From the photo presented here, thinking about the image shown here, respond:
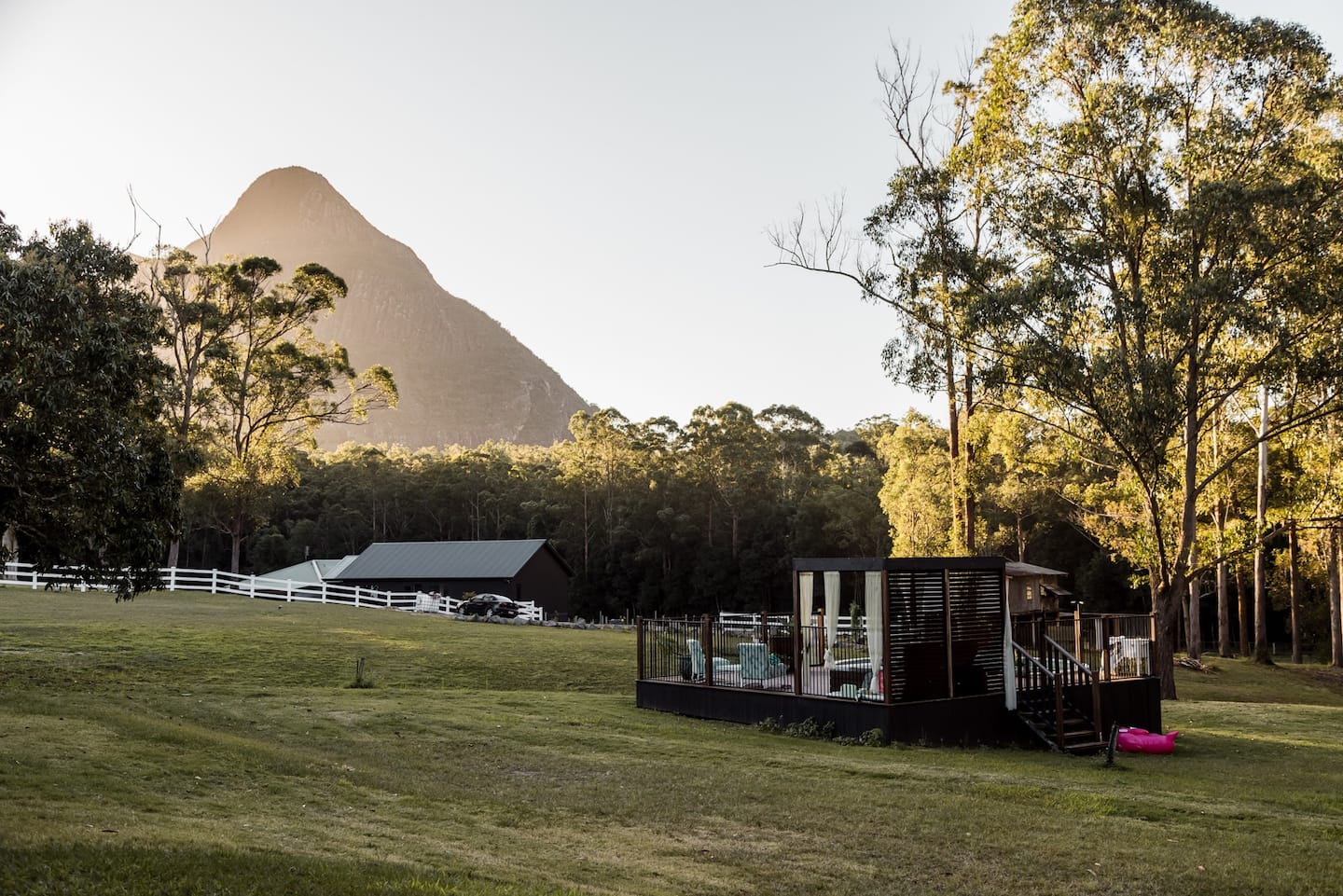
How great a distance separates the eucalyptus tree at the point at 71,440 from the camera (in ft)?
30.4

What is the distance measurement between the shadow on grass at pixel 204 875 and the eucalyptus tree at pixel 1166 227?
58.7ft

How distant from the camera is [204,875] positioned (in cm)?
641

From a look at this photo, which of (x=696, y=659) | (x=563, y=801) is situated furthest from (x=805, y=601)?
(x=563, y=801)

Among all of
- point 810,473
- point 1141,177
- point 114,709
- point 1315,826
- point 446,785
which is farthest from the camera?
point 810,473

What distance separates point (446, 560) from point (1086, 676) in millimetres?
36497

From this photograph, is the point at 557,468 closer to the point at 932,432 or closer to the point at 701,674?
the point at 932,432

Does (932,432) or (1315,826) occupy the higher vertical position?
(932,432)

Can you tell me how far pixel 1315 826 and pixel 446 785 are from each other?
851 centimetres

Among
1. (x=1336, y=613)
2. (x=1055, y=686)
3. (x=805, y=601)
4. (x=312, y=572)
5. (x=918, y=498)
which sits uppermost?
(x=918, y=498)

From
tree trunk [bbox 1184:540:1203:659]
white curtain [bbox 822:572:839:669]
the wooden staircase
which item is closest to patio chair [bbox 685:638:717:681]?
white curtain [bbox 822:572:839:669]

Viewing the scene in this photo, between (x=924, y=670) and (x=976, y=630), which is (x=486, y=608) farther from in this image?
(x=924, y=670)

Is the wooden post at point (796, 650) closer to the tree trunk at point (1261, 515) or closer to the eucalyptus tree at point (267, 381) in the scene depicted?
the tree trunk at point (1261, 515)

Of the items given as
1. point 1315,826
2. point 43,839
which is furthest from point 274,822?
point 1315,826

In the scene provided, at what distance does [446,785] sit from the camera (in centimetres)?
1072
